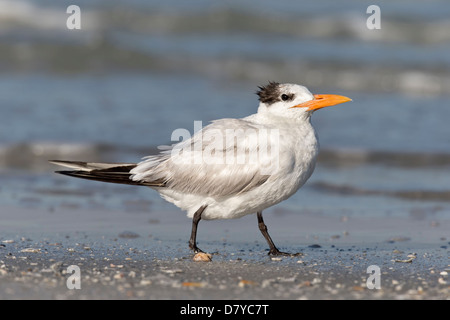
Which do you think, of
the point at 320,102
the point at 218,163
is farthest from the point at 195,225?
the point at 320,102

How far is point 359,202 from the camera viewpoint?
759cm

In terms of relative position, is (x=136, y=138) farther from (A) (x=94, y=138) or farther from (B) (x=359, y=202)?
(B) (x=359, y=202)

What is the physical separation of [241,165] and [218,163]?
0.18m

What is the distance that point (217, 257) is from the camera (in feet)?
18.3

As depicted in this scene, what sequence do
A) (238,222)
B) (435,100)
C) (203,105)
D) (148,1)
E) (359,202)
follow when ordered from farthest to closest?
(148,1)
(435,100)
(203,105)
(359,202)
(238,222)

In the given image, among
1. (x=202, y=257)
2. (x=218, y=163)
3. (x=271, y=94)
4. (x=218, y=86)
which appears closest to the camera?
(x=202, y=257)

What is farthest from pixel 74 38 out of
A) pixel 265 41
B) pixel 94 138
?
pixel 94 138

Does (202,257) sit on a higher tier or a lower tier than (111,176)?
lower

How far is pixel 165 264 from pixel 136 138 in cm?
496

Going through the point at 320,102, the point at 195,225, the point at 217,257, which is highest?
the point at 320,102

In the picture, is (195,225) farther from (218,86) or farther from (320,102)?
(218,86)
